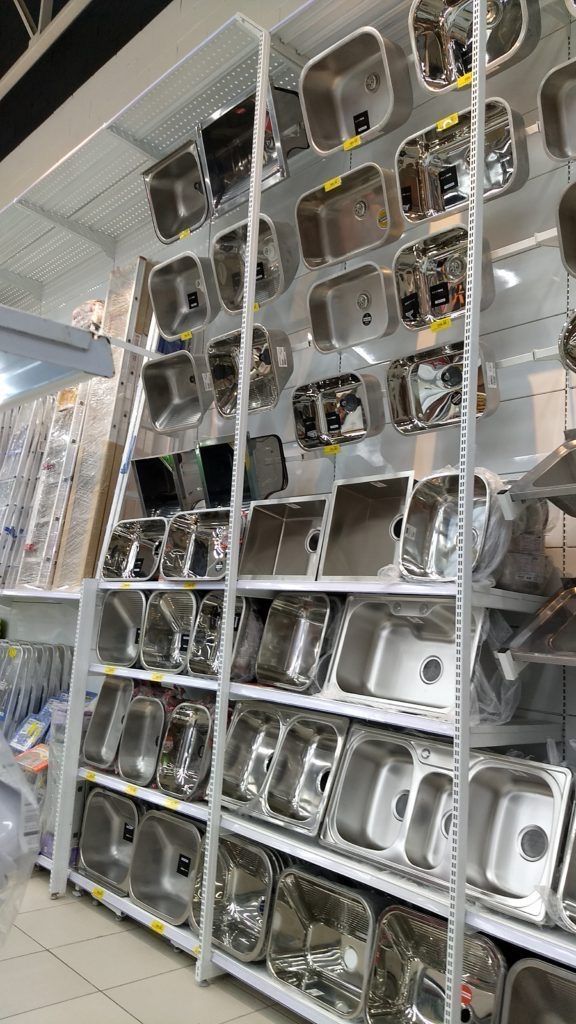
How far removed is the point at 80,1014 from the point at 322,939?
825mm

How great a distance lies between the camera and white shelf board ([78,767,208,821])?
302 cm

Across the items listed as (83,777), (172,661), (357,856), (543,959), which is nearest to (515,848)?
(543,959)

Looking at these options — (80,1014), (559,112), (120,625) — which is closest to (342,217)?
(559,112)

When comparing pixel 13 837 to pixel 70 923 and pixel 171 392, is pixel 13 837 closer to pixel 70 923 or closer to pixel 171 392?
pixel 70 923

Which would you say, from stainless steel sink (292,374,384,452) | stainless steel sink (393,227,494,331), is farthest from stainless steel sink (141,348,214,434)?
stainless steel sink (393,227,494,331)

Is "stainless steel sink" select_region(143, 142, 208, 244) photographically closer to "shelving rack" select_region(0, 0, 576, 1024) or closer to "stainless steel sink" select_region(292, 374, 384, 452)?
"shelving rack" select_region(0, 0, 576, 1024)

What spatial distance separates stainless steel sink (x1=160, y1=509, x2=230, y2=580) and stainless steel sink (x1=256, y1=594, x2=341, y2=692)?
29 centimetres

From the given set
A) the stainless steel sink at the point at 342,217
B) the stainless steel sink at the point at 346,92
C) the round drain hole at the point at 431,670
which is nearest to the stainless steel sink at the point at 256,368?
the stainless steel sink at the point at 342,217

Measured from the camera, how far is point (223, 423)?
4.25 meters

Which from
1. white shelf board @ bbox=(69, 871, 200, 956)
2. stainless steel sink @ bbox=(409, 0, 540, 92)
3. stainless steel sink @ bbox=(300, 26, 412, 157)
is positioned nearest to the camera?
stainless steel sink @ bbox=(409, 0, 540, 92)

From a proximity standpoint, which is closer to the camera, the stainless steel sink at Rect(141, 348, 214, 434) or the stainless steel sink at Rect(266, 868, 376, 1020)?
the stainless steel sink at Rect(266, 868, 376, 1020)

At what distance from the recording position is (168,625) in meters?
3.74

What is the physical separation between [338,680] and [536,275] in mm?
1614

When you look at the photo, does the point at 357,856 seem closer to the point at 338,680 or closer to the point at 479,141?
the point at 338,680
